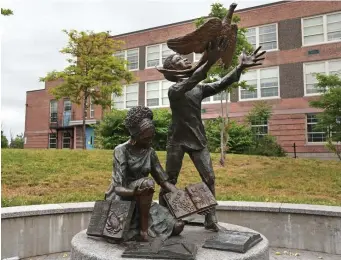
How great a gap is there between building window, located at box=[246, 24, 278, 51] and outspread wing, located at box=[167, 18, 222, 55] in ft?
71.1

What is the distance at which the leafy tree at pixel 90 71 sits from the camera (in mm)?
20828

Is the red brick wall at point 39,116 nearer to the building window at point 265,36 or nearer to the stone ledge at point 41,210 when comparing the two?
the building window at point 265,36

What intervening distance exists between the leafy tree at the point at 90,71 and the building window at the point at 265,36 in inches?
370

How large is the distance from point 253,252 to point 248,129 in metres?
19.1

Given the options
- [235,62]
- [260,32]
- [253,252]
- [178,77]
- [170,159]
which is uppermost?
[260,32]

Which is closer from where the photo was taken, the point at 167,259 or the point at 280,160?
the point at 167,259

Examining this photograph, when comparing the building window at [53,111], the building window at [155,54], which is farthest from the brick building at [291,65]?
the building window at [53,111]

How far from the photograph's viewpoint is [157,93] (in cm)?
2864

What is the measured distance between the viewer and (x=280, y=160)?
580 inches

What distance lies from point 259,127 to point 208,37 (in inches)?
809

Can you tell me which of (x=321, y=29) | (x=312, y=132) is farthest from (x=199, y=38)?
(x=321, y=29)

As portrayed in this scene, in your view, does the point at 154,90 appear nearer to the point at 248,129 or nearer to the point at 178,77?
the point at 248,129

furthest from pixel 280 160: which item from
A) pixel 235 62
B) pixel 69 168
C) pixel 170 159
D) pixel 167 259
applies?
pixel 167 259

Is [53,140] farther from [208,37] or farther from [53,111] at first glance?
[208,37]
